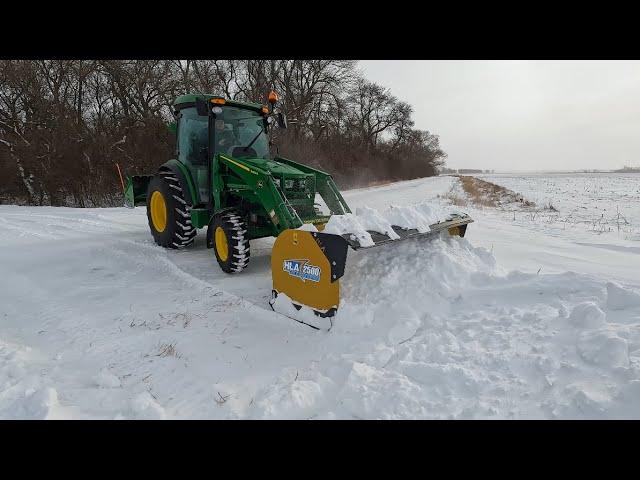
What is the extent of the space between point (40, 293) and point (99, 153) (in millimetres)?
17128

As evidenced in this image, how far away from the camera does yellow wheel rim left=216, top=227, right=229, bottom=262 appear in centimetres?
527

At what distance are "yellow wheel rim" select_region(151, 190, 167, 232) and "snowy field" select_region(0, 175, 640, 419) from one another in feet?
4.85

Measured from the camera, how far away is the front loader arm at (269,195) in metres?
4.88

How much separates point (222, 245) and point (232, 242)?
0.93 ft

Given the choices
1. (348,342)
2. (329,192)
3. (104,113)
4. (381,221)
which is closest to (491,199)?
(329,192)

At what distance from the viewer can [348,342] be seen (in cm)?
327

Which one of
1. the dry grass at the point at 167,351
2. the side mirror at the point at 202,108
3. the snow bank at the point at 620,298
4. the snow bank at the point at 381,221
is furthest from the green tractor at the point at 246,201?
the snow bank at the point at 620,298

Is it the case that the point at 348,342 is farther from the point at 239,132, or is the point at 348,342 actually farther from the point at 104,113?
the point at 104,113

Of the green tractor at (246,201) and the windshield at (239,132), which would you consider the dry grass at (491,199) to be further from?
the green tractor at (246,201)

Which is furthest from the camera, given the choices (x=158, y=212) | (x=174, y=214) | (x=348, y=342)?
(x=158, y=212)

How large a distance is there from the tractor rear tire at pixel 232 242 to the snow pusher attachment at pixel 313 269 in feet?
3.76

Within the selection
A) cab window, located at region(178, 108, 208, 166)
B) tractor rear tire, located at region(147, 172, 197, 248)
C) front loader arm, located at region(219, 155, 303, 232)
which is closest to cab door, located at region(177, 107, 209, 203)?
cab window, located at region(178, 108, 208, 166)

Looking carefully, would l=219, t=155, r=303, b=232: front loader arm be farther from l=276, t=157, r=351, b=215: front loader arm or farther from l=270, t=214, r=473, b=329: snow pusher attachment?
l=276, t=157, r=351, b=215: front loader arm

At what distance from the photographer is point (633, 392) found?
2191mm
